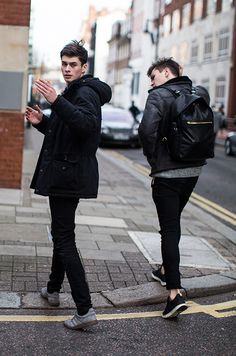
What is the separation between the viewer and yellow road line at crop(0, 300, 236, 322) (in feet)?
13.8

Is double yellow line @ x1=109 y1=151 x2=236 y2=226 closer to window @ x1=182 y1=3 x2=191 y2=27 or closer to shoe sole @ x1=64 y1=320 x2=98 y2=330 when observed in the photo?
shoe sole @ x1=64 y1=320 x2=98 y2=330

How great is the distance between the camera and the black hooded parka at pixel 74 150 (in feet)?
12.7

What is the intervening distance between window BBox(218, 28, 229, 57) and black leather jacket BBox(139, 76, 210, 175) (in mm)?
36862

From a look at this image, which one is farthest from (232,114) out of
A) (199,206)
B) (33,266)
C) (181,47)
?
(33,266)

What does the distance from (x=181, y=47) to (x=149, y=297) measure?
48.6 meters

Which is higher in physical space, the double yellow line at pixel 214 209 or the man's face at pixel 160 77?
the man's face at pixel 160 77

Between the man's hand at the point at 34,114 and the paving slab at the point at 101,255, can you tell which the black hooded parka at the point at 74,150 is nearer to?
the man's hand at the point at 34,114

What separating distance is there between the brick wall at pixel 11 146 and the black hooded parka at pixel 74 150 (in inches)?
212

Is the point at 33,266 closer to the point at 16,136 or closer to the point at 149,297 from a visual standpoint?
the point at 149,297

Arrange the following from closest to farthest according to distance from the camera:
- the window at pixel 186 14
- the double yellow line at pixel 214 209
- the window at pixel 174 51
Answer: the double yellow line at pixel 214 209, the window at pixel 186 14, the window at pixel 174 51

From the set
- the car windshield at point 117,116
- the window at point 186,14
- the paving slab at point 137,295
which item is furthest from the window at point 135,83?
the paving slab at point 137,295

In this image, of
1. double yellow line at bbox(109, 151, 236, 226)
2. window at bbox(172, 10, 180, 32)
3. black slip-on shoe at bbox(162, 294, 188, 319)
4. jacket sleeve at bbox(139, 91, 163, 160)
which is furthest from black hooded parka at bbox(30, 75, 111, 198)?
window at bbox(172, 10, 180, 32)

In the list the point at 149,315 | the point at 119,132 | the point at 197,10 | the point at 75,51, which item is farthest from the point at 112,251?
the point at 197,10

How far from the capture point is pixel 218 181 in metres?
14.1
